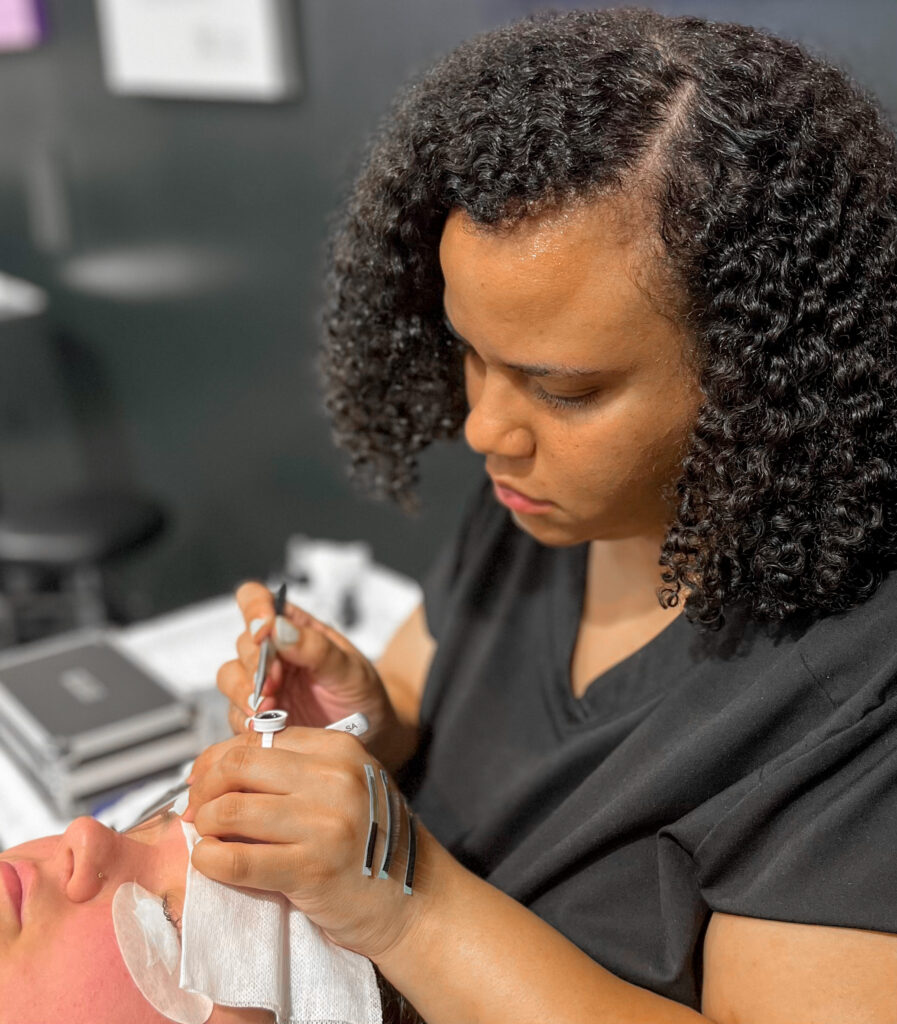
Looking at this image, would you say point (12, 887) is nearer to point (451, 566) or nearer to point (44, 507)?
point (451, 566)

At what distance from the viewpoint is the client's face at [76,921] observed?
0.89 meters

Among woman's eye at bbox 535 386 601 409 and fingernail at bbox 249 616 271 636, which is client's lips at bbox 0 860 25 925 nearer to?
fingernail at bbox 249 616 271 636

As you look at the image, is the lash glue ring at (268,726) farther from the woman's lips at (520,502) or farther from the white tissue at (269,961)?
the woman's lips at (520,502)

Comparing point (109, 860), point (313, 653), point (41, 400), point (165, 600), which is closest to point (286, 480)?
point (165, 600)

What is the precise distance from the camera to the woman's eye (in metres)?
0.91

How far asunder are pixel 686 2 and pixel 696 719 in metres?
1.42

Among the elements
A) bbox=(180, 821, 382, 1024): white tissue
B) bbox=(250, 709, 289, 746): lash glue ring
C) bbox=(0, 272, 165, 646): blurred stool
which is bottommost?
bbox=(0, 272, 165, 646): blurred stool

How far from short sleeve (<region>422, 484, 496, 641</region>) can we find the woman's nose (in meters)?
0.39

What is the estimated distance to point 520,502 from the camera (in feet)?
3.38

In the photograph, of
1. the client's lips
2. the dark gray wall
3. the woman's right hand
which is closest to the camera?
the client's lips

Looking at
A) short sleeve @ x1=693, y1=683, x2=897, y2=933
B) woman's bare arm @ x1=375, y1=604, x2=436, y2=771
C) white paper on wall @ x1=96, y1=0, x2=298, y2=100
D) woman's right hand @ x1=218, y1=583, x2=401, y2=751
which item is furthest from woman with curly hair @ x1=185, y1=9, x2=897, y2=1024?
white paper on wall @ x1=96, y1=0, x2=298, y2=100

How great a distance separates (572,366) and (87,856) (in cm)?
59

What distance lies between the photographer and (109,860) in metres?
0.97

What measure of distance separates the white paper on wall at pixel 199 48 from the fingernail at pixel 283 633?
1971 millimetres
